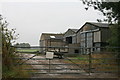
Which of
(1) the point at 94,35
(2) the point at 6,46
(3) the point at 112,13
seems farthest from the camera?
(1) the point at 94,35

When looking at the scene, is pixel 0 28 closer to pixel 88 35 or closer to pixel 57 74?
pixel 57 74

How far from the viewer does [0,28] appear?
653 cm

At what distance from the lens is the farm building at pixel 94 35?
20.7 m

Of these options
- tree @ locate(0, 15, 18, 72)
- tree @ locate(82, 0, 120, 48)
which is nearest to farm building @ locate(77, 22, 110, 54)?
tree @ locate(82, 0, 120, 48)

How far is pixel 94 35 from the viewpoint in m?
22.3

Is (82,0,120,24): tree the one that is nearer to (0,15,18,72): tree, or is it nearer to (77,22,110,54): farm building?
(0,15,18,72): tree

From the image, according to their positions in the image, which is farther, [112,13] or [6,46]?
[112,13]

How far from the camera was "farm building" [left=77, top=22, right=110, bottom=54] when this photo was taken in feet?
67.8

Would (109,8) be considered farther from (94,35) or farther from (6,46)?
(94,35)

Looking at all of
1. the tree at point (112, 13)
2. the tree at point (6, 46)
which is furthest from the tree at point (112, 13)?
the tree at point (6, 46)

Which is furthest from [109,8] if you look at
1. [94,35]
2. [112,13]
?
[94,35]

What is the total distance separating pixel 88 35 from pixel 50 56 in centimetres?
1705

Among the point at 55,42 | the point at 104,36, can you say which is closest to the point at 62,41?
the point at 55,42

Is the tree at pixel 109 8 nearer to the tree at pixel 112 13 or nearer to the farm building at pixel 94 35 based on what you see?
the tree at pixel 112 13
